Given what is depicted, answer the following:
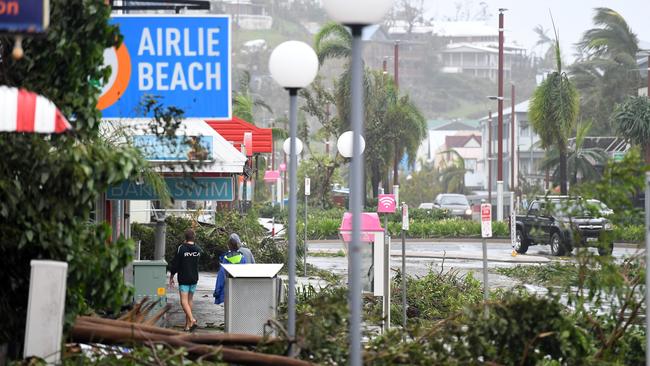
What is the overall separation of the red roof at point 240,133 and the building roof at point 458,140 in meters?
126

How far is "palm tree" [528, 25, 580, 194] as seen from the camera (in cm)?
4820

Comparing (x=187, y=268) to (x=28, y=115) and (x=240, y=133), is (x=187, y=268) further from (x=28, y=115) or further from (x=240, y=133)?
(x=28, y=115)

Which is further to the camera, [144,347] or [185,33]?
[185,33]

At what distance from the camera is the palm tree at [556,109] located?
48200mm

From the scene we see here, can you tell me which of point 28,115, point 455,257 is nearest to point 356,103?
point 28,115

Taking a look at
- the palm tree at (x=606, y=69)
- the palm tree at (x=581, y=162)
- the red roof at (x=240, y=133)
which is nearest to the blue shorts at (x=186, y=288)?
the red roof at (x=240, y=133)

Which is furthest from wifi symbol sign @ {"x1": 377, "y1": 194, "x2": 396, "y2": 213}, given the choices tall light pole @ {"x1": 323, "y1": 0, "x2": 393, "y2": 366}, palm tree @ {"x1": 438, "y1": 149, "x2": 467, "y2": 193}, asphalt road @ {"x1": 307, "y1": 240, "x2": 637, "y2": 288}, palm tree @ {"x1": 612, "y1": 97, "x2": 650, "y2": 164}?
palm tree @ {"x1": 438, "y1": 149, "x2": 467, "y2": 193}

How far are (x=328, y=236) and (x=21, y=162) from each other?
136ft

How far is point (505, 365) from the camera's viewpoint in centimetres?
1118

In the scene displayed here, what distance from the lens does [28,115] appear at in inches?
350

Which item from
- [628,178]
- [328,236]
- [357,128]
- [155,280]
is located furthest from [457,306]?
[328,236]

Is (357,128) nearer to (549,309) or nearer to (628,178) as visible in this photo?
(549,309)

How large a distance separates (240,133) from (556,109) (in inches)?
916

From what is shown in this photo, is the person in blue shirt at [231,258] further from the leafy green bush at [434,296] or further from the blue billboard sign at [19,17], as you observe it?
the blue billboard sign at [19,17]
